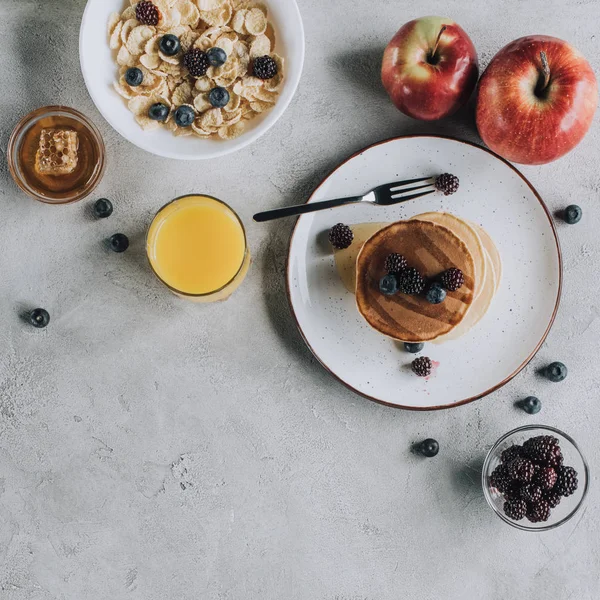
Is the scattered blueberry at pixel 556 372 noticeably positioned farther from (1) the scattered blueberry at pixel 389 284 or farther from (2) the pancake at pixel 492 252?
(1) the scattered blueberry at pixel 389 284

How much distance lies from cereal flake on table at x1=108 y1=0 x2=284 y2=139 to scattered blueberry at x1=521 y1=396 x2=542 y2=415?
0.93 meters

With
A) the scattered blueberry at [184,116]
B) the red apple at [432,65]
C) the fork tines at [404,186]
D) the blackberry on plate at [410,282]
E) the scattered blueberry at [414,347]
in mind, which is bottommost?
the scattered blueberry at [414,347]

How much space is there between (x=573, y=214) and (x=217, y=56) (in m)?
0.91

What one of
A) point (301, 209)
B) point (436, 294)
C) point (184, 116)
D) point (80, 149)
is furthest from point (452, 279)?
point (80, 149)

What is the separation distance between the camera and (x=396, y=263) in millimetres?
1513

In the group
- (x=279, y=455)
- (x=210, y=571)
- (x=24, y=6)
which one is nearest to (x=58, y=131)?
(x=24, y=6)

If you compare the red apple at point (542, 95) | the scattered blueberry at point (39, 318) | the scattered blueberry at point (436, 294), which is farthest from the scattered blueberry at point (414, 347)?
the scattered blueberry at point (39, 318)

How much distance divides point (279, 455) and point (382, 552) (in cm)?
35

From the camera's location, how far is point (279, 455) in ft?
5.54

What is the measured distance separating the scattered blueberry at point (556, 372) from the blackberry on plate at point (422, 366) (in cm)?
30

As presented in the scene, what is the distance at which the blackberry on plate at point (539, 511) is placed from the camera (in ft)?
5.07

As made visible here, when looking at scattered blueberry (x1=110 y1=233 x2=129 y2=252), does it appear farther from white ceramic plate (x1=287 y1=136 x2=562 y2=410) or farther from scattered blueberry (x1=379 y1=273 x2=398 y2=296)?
scattered blueberry (x1=379 y1=273 x2=398 y2=296)

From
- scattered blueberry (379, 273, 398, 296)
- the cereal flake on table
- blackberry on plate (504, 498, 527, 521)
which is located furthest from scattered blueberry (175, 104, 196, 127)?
blackberry on plate (504, 498, 527, 521)

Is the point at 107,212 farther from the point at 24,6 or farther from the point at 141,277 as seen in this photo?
the point at 24,6
